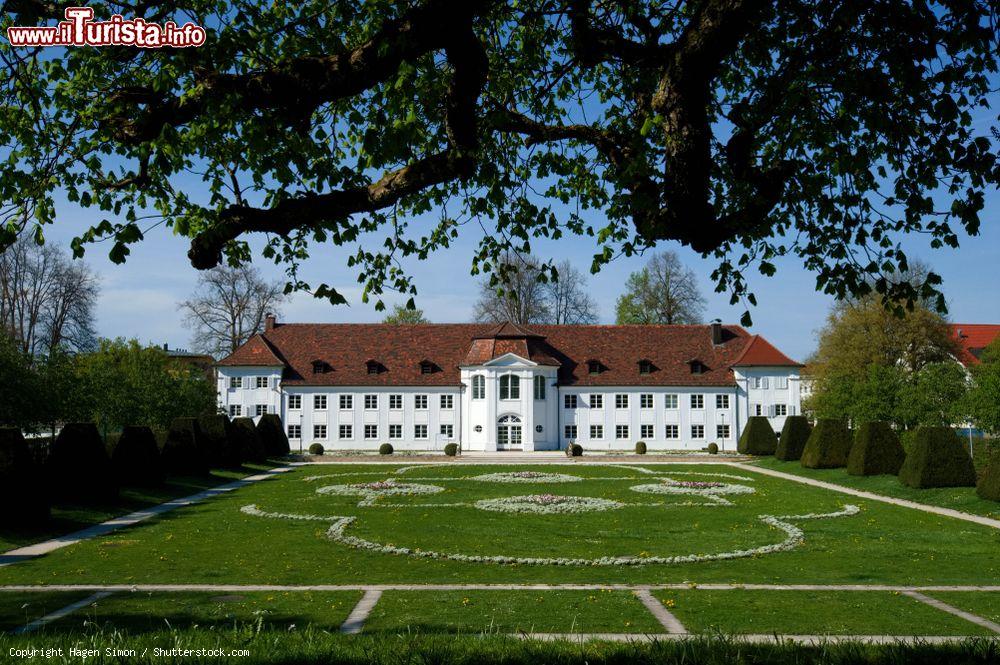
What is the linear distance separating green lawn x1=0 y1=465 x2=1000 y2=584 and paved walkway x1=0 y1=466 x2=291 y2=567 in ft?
1.67

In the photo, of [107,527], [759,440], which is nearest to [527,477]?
[107,527]

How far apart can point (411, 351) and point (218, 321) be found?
637 inches

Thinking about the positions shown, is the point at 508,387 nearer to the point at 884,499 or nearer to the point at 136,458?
the point at 136,458

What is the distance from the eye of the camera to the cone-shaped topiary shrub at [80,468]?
22469 mm

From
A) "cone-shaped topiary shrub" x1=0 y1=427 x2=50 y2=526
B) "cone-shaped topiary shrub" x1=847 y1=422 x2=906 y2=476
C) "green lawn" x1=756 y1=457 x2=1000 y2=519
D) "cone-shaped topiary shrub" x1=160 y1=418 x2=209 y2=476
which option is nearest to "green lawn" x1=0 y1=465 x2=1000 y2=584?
"green lawn" x1=756 y1=457 x2=1000 y2=519

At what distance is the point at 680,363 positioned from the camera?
59.7 meters

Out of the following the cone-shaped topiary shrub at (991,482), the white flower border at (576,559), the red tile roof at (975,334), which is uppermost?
the red tile roof at (975,334)

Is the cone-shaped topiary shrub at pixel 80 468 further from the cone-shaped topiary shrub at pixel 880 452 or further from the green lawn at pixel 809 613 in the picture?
the cone-shaped topiary shrub at pixel 880 452

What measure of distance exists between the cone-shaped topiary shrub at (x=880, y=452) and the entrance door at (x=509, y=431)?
28.7 meters

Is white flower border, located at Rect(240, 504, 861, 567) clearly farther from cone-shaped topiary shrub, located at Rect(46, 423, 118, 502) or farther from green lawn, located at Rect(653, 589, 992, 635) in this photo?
cone-shaped topiary shrub, located at Rect(46, 423, 118, 502)

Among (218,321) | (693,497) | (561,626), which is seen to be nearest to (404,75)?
(561,626)

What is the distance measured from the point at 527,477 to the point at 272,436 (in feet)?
61.0

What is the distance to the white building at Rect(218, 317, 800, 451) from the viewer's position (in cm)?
5653

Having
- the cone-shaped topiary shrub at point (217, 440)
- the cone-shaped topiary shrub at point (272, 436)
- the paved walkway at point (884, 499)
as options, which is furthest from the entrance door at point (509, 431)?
the cone-shaped topiary shrub at point (217, 440)
